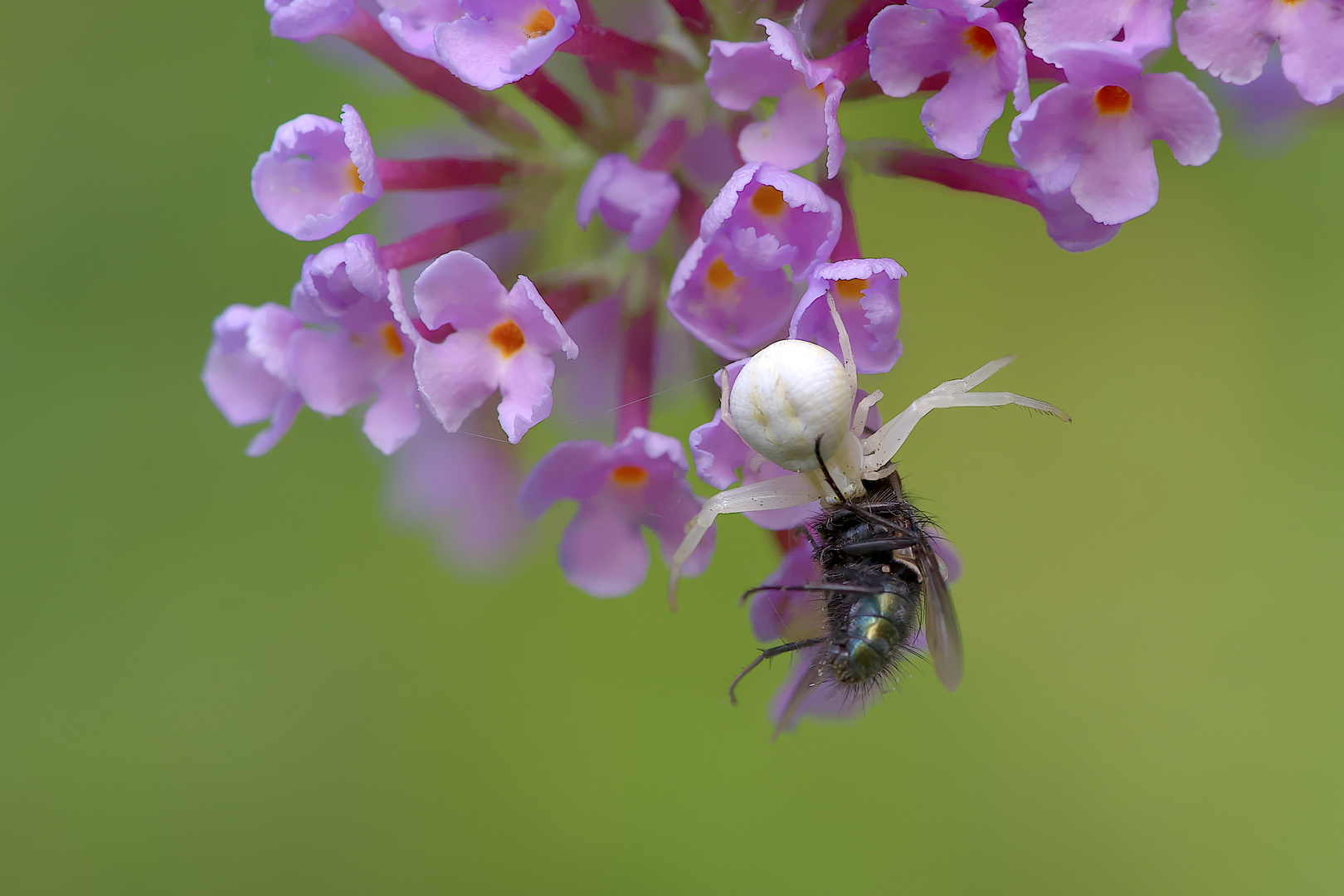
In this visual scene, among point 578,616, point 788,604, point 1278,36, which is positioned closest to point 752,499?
point 788,604

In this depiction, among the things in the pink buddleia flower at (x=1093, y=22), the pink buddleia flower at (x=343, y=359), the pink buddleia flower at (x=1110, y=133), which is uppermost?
the pink buddleia flower at (x=1093, y=22)

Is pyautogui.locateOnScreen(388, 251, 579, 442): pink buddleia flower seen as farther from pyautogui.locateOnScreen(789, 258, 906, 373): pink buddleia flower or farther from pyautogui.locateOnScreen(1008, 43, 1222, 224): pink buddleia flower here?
pyautogui.locateOnScreen(1008, 43, 1222, 224): pink buddleia flower

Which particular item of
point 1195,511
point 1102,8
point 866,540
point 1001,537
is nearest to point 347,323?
point 866,540

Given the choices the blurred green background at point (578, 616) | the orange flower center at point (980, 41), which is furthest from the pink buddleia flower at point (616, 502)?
the blurred green background at point (578, 616)

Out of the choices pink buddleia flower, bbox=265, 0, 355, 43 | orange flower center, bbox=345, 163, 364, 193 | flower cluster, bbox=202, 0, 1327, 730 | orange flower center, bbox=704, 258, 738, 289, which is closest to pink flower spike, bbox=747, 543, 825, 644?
flower cluster, bbox=202, 0, 1327, 730

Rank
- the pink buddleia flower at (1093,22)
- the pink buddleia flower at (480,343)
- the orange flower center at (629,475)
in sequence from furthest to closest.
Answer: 1. the orange flower center at (629,475)
2. the pink buddleia flower at (480,343)
3. the pink buddleia flower at (1093,22)

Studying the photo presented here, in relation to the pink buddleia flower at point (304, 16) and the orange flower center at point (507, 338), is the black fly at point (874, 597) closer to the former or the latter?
the orange flower center at point (507, 338)

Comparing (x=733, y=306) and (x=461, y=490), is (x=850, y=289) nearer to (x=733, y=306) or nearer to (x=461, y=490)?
(x=733, y=306)
